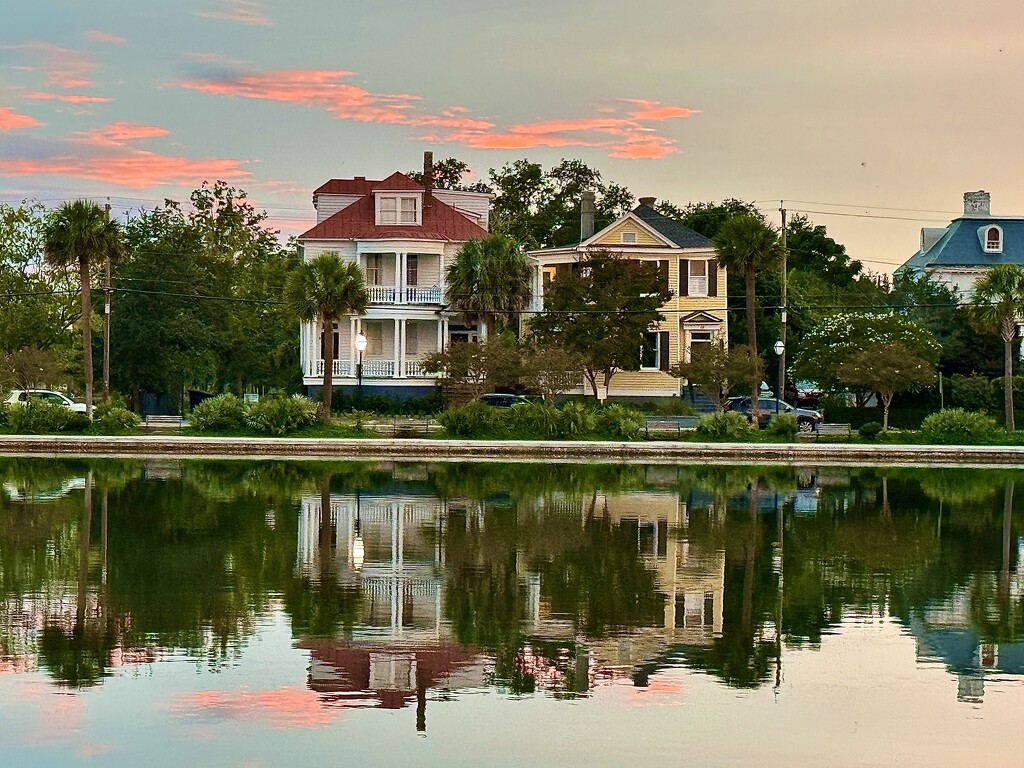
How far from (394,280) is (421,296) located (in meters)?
1.64

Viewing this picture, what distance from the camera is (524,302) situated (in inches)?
2798

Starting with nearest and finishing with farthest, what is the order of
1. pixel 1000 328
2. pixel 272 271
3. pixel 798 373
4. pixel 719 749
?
1. pixel 719 749
2. pixel 1000 328
3. pixel 798 373
4. pixel 272 271

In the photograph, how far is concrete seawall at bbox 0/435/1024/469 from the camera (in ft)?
174

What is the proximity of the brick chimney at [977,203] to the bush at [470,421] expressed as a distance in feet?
162

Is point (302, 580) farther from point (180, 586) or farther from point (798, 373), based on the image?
point (798, 373)

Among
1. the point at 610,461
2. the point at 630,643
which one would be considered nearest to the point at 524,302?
the point at 610,461

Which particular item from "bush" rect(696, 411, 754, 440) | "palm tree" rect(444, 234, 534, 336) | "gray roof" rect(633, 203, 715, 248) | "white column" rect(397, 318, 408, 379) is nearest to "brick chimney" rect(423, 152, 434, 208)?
"white column" rect(397, 318, 408, 379)

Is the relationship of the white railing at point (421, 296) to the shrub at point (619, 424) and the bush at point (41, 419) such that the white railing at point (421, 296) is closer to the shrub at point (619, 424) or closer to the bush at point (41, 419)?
the shrub at point (619, 424)

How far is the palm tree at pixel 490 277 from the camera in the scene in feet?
228

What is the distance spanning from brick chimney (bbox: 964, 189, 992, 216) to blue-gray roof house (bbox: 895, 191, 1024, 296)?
207 centimetres

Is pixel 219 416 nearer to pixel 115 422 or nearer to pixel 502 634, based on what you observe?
pixel 115 422

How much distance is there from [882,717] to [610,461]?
3583cm

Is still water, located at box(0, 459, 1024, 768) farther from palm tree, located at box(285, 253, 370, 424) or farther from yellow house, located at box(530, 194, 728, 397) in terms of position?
yellow house, located at box(530, 194, 728, 397)

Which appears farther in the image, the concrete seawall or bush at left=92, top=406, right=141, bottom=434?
bush at left=92, top=406, right=141, bottom=434
